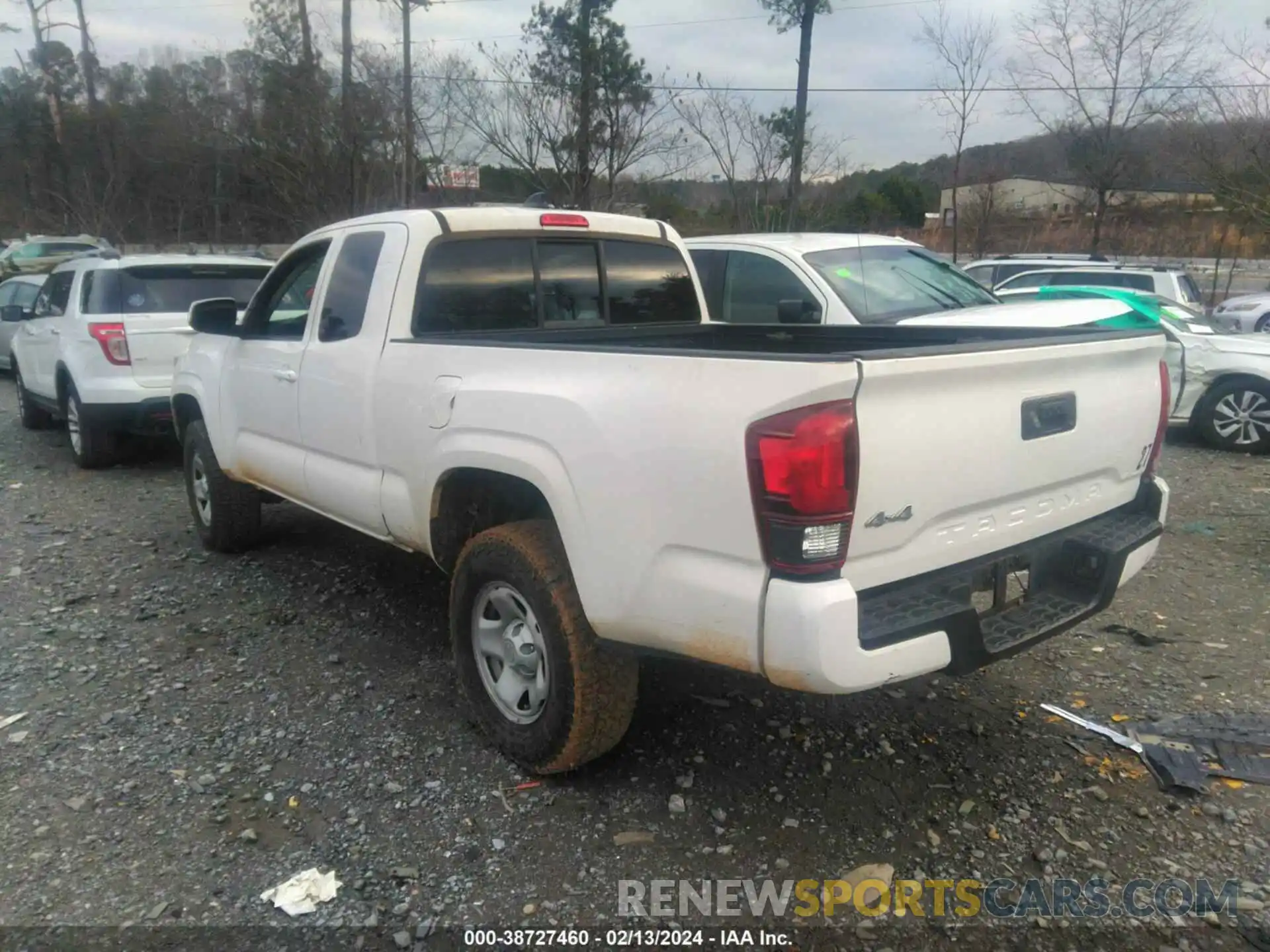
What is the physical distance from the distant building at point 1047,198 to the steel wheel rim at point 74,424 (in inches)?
695

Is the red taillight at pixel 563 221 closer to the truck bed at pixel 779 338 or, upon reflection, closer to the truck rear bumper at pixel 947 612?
the truck bed at pixel 779 338

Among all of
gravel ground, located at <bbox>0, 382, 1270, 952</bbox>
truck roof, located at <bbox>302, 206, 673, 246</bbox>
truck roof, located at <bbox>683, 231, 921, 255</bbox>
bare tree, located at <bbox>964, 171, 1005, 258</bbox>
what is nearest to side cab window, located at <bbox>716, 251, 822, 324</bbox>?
truck roof, located at <bbox>683, 231, 921, 255</bbox>

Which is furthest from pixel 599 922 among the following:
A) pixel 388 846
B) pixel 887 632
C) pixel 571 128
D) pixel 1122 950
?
pixel 571 128

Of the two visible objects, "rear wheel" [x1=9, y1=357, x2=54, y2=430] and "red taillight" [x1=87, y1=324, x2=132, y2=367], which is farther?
"rear wheel" [x1=9, y1=357, x2=54, y2=430]

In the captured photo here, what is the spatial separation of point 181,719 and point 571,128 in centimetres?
1506

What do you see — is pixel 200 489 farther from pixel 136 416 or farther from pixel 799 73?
pixel 799 73

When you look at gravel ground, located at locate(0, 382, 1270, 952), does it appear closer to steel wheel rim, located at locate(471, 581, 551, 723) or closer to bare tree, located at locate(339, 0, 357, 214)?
steel wheel rim, located at locate(471, 581, 551, 723)

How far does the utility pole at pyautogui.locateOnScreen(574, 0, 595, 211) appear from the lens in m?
16.6

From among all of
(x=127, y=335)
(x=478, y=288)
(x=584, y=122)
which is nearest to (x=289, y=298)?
(x=478, y=288)

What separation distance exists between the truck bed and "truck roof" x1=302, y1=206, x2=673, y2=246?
44 centimetres

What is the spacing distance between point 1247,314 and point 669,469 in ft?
62.2

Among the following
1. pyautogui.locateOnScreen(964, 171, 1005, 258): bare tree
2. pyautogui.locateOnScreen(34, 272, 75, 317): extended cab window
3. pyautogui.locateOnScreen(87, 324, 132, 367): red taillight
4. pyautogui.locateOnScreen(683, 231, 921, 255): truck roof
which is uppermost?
pyautogui.locateOnScreen(964, 171, 1005, 258): bare tree

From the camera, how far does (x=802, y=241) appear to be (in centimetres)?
738

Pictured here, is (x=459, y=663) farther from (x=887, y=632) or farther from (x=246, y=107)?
(x=246, y=107)
